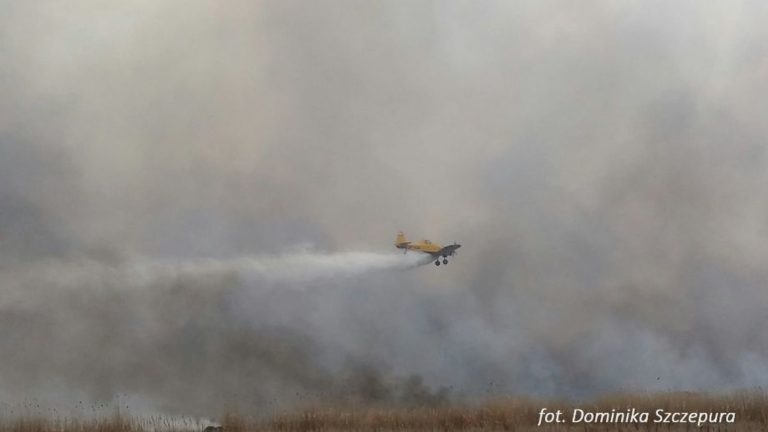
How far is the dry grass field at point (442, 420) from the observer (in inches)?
1412

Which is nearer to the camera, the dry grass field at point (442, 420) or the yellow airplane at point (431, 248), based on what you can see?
the dry grass field at point (442, 420)

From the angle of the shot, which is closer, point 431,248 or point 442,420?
point 442,420

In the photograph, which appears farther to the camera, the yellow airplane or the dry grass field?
the yellow airplane

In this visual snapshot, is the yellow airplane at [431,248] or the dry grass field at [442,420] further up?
the yellow airplane at [431,248]

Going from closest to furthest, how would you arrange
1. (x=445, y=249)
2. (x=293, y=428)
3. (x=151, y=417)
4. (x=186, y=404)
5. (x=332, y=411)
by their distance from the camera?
1. (x=293, y=428)
2. (x=332, y=411)
3. (x=151, y=417)
4. (x=186, y=404)
5. (x=445, y=249)

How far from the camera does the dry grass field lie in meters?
35.9

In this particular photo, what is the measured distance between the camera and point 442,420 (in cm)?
3828

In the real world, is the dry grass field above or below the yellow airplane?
below

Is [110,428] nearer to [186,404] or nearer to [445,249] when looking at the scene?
[186,404]

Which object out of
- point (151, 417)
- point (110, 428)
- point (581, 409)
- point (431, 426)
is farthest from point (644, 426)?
point (151, 417)

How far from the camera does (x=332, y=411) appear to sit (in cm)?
3959

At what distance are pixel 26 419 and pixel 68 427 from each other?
2494 mm

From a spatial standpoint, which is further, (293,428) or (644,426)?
(293,428)

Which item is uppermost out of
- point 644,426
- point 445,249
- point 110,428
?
point 445,249
